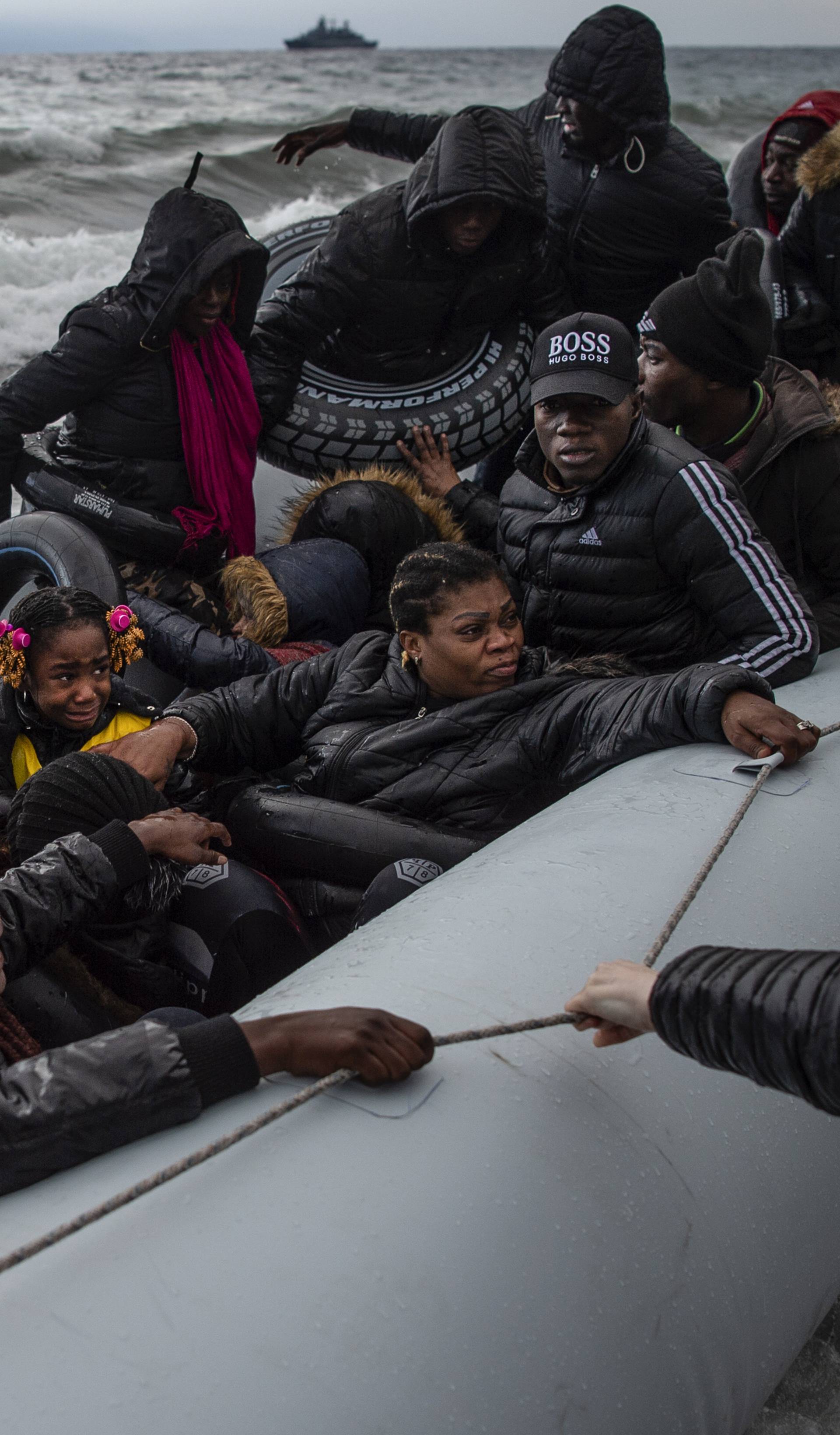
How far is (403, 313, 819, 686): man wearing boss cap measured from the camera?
217cm

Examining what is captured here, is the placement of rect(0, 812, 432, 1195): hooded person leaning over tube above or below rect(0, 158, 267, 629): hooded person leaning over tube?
below

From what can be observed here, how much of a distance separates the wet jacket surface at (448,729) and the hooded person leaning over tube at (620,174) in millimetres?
1706

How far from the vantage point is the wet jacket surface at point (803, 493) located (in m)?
2.46

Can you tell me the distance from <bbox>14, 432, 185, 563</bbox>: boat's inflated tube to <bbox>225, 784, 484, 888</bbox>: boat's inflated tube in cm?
105

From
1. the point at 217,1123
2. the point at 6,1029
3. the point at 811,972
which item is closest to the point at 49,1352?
the point at 217,1123

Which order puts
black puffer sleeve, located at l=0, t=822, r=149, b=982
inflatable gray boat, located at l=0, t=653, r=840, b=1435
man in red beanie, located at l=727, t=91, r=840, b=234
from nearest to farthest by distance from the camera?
inflatable gray boat, located at l=0, t=653, r=840, b=1435
black puffer sleeve, located at l=0, t=822, r=149, b=982
man in red beanie, located at l=727, t=91, r=840, b=234

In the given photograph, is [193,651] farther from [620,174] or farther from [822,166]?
[822,166]

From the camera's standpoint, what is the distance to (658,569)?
2.27 m

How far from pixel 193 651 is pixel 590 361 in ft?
3.57

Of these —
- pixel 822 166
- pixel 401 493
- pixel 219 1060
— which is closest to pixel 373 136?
pixel 822 166

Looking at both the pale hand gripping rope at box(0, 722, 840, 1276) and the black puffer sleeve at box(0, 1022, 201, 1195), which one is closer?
the pale hand gripping rope at box(0, 722, 840, 1276)

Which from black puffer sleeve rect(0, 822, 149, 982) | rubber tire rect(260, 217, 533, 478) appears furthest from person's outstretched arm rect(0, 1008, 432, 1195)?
rubber tire rect(260, 217, 533, 478)

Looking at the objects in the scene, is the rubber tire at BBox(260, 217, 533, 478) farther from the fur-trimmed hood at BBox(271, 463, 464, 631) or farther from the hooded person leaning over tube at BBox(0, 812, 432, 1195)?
the hooded person leaning over tube at BBox(0, 812, 432, 1195)

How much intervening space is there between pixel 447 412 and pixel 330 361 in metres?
0.38
